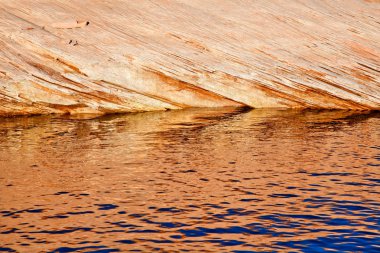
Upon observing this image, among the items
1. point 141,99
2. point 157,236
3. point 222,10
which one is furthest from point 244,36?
point 157,236

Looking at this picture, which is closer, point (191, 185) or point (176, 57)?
point (191, 185)

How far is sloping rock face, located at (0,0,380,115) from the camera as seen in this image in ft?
113

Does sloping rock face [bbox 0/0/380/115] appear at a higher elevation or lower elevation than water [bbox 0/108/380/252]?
higher

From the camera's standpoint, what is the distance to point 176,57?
116 ft

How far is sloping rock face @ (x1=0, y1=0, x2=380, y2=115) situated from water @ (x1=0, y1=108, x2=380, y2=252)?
2.63m

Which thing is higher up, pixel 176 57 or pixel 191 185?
pixel 176 57

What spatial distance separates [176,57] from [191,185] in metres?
15.3

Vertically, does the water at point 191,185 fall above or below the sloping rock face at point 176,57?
below

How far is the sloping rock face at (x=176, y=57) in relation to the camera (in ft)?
113

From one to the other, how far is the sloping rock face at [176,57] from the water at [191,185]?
8.64 feet

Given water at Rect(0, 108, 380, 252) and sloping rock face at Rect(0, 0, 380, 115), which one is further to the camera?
sloping rock face at Rect(0, 0, 380, 115)

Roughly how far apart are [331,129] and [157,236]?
1622cm

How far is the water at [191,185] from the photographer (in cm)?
1573

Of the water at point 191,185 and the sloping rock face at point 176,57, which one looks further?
the sloping rock face at point 176,57
